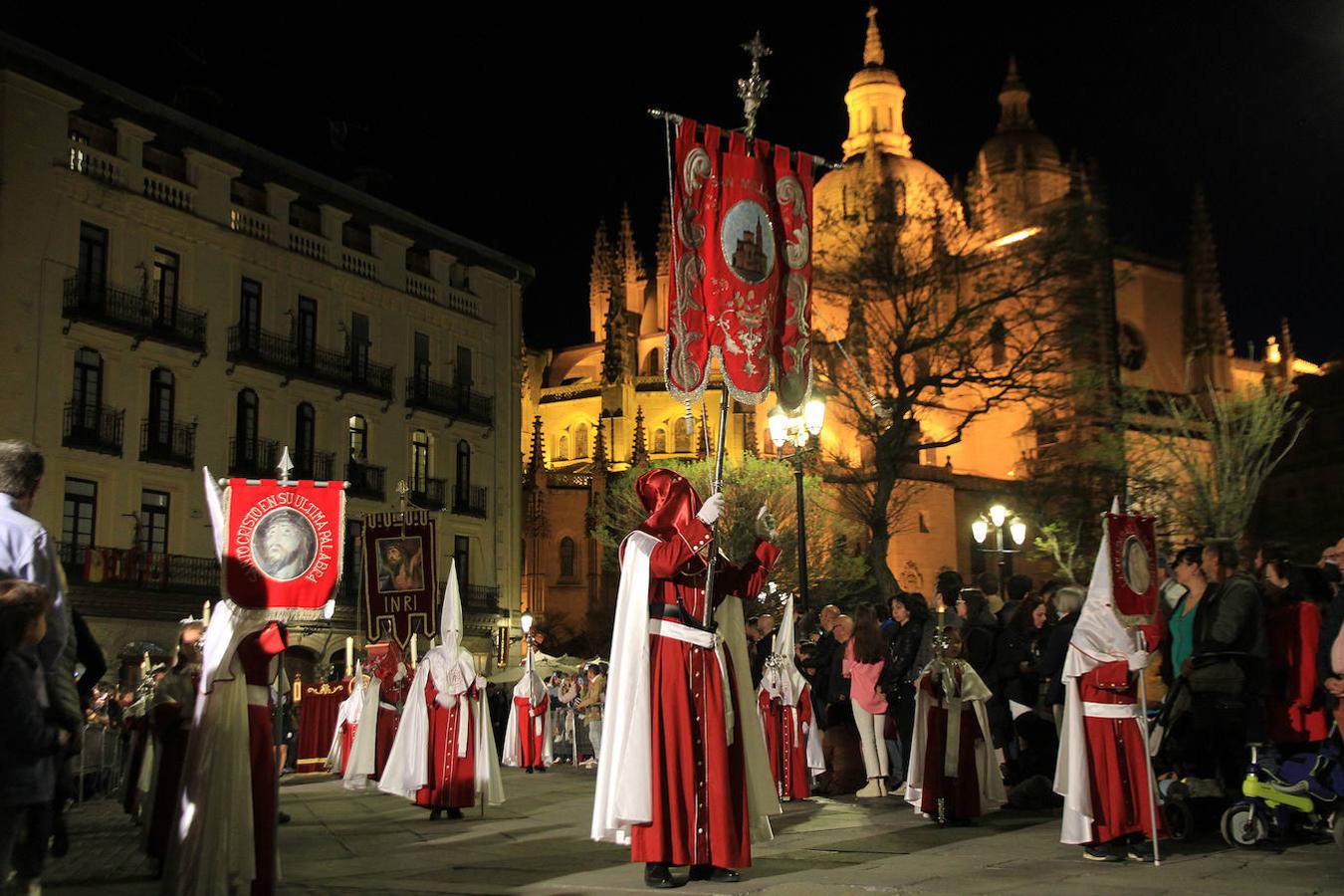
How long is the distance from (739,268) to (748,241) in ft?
0.72

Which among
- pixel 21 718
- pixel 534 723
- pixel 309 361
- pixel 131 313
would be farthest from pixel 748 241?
pixel 309 361

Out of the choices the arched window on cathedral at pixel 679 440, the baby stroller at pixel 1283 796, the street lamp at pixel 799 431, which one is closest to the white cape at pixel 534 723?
the street lamp at pixel 799 431

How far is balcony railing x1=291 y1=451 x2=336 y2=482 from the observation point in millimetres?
34875

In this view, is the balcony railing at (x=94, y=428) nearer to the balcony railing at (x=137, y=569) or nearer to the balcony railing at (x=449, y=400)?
the balcony railing at (x=137, y=569)

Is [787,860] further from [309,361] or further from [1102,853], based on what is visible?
[309,361]

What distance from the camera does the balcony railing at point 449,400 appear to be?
3872cm

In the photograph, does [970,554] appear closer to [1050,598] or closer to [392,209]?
[392,209]

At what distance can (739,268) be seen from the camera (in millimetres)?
9898

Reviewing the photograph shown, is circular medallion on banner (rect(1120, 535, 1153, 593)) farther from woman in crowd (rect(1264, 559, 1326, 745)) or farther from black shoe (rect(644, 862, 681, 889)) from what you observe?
black shoe (rect(644, 862, 681, 889))

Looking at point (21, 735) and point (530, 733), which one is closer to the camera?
point (21, 735)

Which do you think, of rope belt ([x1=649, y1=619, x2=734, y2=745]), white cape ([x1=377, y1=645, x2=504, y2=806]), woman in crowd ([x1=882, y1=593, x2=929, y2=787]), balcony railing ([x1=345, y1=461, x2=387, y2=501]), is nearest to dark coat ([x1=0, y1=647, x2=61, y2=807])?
rope belt ([x1=649, y1=619, x2=734, y2=745])

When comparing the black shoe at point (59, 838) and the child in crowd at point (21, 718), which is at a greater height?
the child in crowd at point (21, 718)

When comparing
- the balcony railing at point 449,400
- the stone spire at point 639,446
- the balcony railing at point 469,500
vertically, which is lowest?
the balcony railing at point 469,500

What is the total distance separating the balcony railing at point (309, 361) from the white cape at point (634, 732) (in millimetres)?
27058
